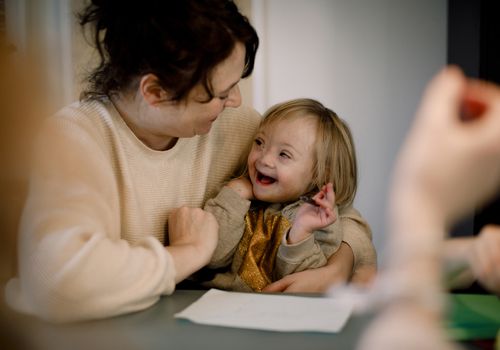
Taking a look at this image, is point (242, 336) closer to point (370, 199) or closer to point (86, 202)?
point (86, 202)

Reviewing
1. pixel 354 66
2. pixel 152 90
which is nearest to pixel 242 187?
pixel 152 90

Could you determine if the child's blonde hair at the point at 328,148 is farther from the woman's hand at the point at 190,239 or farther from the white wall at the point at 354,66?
the white wall at the point at 354,66

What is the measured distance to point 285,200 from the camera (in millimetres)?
1262

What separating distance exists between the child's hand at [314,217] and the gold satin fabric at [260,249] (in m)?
0.05

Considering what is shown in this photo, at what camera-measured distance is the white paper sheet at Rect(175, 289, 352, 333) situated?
0.70 metres

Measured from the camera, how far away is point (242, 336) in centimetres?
68

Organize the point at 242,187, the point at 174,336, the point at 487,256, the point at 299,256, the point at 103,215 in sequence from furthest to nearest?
the point at 242,187 < the point at 299,256 < the point at 103,215 < the point at 174,336 < the point at 487,256

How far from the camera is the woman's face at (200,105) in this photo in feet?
3.19

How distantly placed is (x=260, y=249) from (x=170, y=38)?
476 millimetres

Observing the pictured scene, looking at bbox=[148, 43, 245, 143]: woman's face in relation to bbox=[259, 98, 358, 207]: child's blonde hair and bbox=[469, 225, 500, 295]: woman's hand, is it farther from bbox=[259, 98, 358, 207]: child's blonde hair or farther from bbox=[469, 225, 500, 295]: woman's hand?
bbox=[469, 225, 500, 295]: woman's hand

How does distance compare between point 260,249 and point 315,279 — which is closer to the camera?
point 315,279

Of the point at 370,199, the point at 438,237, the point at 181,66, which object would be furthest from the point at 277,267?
the point at 370,199

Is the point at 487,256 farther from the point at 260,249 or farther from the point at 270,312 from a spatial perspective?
the point at 260,249

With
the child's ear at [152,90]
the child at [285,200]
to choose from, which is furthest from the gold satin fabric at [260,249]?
the child's ear at [152,90]
